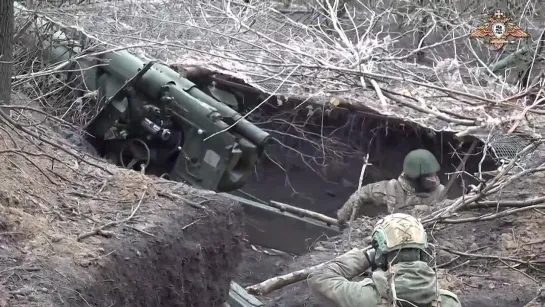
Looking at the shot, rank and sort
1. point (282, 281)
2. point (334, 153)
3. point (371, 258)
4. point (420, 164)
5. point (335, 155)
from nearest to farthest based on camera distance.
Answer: point (371, 258) → point (282, 281) → point (420, 164) → point (334, 153) → point (335, 155)

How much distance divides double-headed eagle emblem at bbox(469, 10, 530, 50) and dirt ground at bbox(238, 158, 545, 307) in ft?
12.0

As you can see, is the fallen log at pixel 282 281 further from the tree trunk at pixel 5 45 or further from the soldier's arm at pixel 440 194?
the tree trunk at pixel 5 45

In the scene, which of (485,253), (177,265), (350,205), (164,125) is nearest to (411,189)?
(350,205)

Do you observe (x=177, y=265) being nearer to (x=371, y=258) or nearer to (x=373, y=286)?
(x=371, y=258)

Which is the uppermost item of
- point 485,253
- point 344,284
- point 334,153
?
point 344,284

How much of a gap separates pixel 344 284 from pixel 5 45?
9.97ft

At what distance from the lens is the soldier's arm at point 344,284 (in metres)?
3.74

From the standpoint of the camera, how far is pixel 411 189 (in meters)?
7.57

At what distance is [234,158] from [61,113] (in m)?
2.17

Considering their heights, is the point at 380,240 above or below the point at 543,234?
above

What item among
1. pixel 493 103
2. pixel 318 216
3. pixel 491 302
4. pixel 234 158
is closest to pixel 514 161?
pixel 493 103

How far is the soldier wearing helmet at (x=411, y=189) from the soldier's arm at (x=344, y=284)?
133 inches

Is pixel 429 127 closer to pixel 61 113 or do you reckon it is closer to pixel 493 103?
pixel 493 103

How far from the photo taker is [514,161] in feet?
19.6
